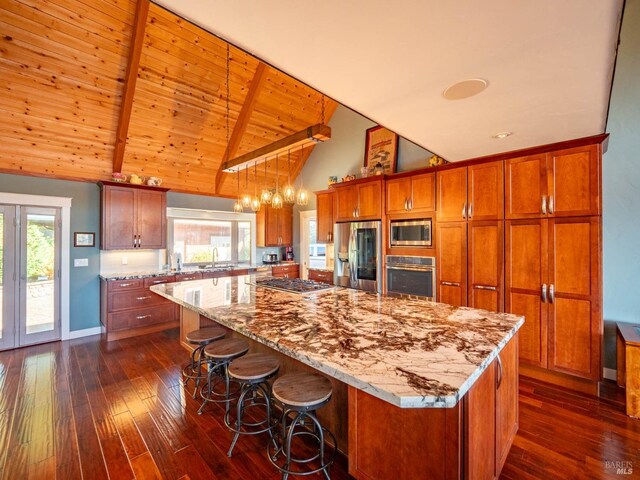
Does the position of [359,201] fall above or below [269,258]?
above

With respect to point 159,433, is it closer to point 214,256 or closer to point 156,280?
point 156,280

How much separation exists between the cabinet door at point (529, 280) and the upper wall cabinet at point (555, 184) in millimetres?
156

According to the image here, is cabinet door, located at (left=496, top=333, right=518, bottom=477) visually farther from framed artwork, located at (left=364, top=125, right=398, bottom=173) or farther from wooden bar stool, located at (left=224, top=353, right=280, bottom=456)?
framed artwork, located at (left=364, top=125, right=398, bottom=173)

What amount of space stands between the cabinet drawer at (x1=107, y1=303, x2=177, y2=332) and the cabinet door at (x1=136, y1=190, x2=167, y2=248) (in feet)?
3.53

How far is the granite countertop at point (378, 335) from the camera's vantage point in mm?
1025

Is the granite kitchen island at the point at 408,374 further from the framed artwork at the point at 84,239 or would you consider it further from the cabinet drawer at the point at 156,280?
the framed artwork at the point at 84,239

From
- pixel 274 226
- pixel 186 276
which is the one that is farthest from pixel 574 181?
pixel 186 276

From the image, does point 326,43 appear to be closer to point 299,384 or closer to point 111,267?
point 299,384

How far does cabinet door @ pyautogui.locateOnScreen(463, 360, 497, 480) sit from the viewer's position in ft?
3.90

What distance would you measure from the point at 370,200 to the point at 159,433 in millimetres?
3627

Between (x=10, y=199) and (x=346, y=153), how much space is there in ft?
17.2

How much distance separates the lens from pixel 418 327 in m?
1.68

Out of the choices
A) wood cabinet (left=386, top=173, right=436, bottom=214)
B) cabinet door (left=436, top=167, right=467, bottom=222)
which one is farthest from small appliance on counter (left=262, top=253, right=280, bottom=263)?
cabinet door (left=436, top=167, right=467, bottom=222)

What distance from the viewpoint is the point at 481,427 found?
1.34m
